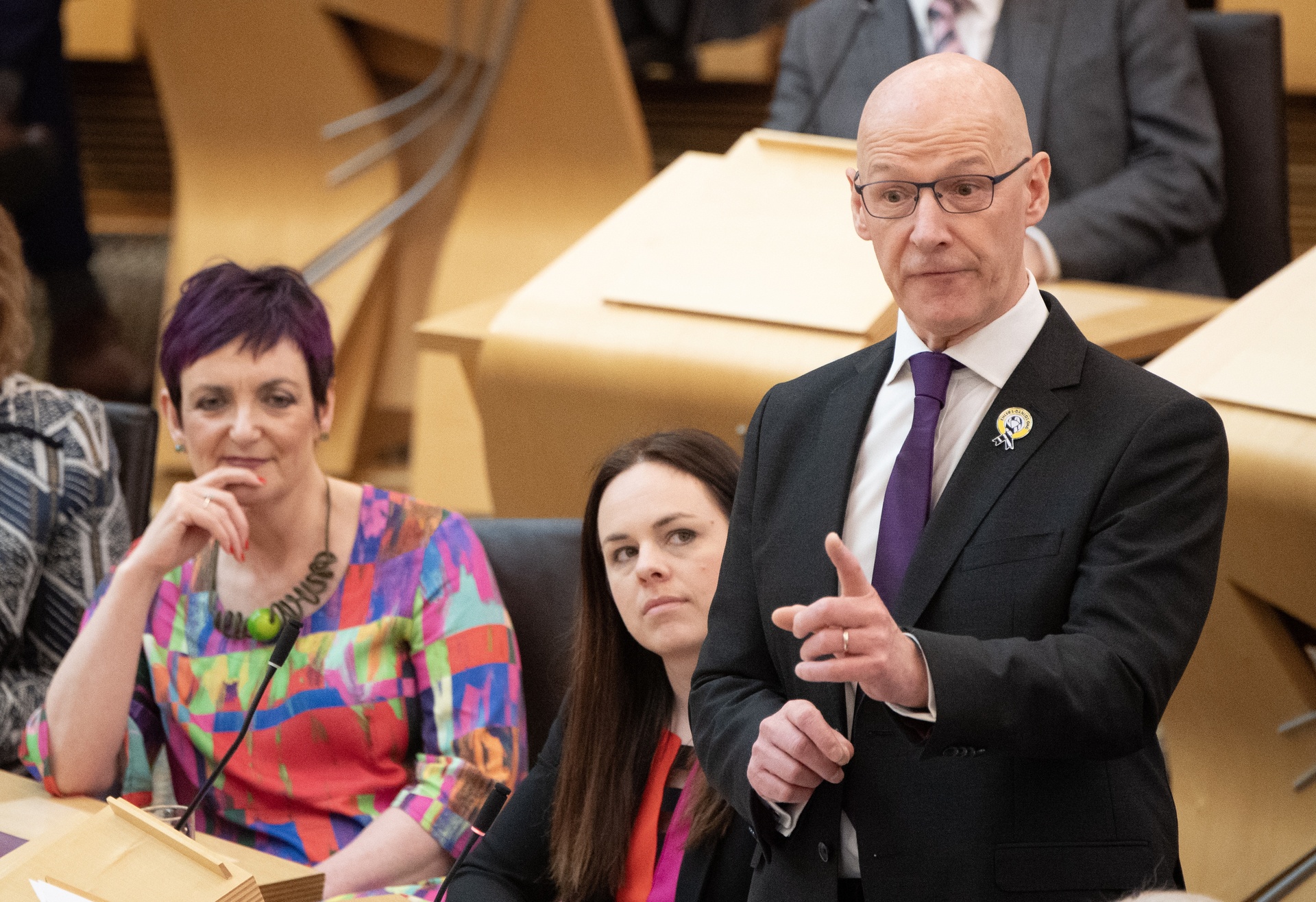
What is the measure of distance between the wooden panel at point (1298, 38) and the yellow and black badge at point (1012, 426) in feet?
13.2

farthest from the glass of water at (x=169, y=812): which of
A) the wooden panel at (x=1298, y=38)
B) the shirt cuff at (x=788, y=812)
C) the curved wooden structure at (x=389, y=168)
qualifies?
the wooden panel at (x=1298, y=38)

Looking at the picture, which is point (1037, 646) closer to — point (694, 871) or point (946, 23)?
point (694, 871)

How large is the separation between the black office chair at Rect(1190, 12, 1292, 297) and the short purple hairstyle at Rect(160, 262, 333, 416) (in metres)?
1.91

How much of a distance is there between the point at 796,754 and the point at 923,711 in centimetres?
10

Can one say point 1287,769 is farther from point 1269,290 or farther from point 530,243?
point 530,243

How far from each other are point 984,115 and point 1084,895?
1.96ft

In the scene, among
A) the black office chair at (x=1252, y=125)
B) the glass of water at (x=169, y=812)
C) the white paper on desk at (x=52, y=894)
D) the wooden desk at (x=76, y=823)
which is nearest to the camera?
the white paper on desk at (x=52, y=894)

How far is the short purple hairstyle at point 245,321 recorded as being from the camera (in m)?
1.96

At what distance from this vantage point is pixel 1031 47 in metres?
2.84

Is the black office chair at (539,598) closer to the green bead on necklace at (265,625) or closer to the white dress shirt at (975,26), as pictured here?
the green bead on necklace at (265,625)

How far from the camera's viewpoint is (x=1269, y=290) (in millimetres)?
2148

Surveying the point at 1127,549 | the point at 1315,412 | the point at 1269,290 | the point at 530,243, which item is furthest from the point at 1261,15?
the point at 1127,549

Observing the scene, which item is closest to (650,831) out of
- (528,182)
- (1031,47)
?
(1031,47)

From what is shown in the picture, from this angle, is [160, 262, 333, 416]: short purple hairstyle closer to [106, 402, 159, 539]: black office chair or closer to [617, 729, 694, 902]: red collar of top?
[106, 402, 159, 539]: black office chair
